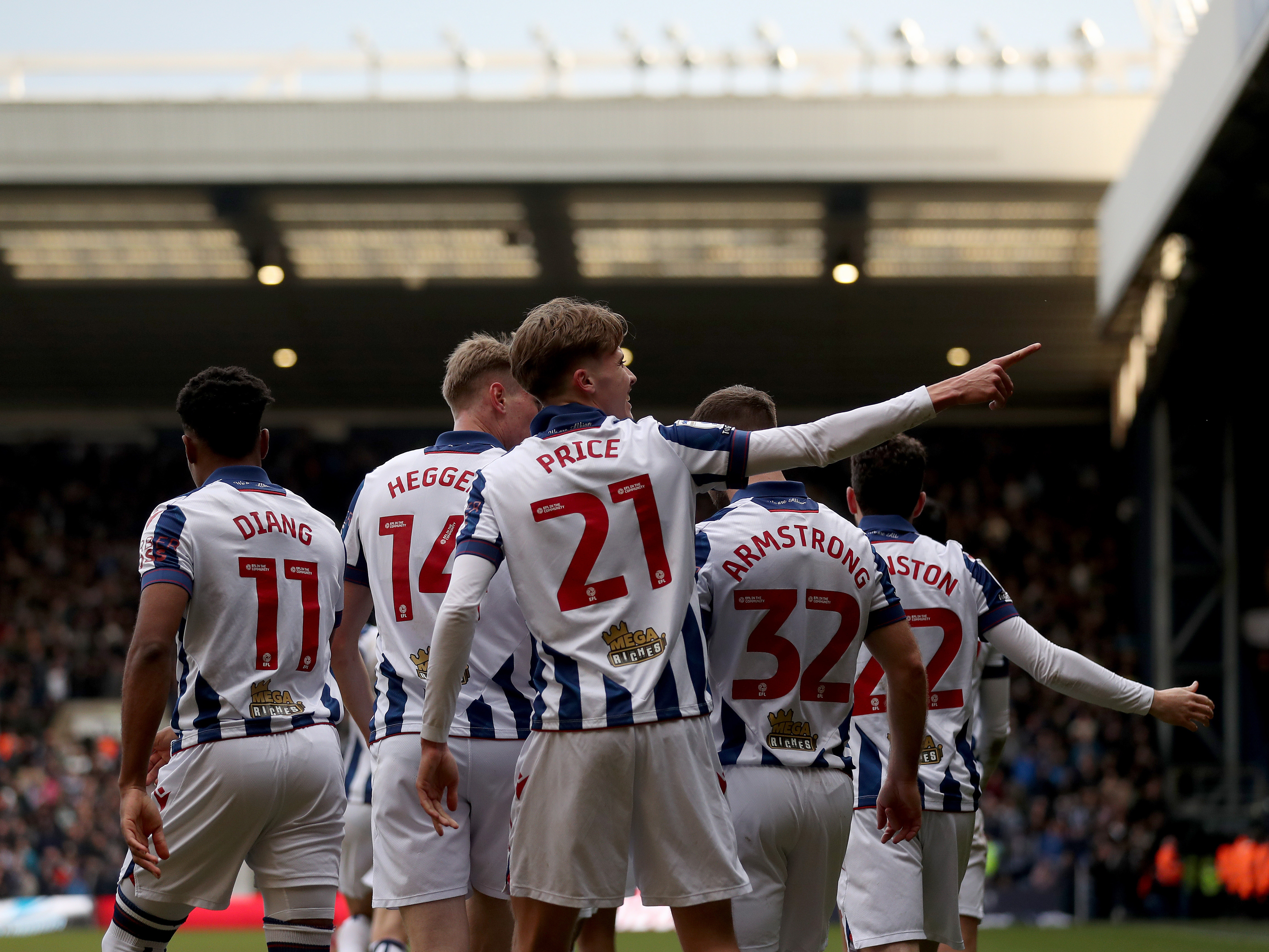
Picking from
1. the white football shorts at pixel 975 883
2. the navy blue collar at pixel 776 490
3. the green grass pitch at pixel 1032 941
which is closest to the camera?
the navy blue collar at pixel 776 490

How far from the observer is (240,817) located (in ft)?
13.6

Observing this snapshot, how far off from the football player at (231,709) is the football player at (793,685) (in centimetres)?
124

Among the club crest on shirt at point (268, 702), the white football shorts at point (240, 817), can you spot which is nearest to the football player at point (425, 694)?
the white football shorts at point (240, 817)

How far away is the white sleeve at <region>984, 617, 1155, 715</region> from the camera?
4.55 m

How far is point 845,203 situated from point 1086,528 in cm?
932

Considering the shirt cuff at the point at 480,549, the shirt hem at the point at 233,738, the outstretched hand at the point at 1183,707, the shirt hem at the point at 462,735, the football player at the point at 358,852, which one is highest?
the shirt cuff at the point at 480,549

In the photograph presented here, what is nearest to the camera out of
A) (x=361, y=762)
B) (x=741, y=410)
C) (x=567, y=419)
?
(x=567, y=419)

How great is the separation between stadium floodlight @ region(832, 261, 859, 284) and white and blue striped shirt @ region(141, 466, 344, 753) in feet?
59.6

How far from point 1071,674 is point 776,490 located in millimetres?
1219

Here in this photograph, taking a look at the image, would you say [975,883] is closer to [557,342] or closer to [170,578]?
[557,342]

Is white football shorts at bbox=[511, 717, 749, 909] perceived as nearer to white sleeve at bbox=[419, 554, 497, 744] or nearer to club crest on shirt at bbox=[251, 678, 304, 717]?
white sleeve at bbox=[419, 554, 497, 744]

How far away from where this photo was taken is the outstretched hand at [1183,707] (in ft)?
14.7

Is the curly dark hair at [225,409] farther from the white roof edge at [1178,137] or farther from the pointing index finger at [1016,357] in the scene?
the white roof edge at [1178,137]

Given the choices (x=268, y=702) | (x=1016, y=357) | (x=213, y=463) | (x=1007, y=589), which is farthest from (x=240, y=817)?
(x=1007, y=589)
